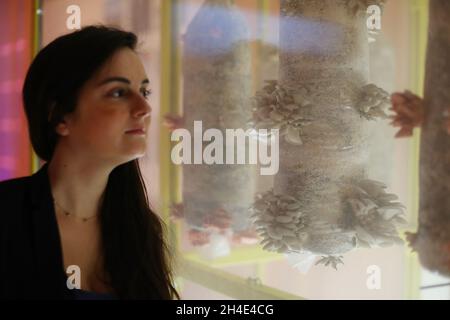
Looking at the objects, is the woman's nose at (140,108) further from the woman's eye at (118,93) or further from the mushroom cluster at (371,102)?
the mushroom cluster at (371,102)

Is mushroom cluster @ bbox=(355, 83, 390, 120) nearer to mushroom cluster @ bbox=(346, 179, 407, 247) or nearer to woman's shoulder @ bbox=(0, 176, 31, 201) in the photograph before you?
mushroom cluster @ bbox=(346, 179, 407, 247)

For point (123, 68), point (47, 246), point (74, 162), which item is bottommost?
point (47, 246)

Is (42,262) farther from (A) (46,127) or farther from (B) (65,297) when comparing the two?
(A) (46,127)

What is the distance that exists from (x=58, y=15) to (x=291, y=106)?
418 millimetres

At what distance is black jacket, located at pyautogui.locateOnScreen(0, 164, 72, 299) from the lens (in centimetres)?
58

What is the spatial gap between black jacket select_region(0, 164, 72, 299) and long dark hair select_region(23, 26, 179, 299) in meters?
0.07

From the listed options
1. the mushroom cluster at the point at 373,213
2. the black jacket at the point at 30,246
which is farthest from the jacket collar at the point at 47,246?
the mushroom cluster at the point at 373,213

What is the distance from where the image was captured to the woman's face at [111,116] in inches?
22.8

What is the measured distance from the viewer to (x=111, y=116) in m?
0.59

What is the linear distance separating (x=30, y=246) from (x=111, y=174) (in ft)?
0.51

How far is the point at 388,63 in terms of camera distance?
0.80 m

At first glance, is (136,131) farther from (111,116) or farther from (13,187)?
(13,187)

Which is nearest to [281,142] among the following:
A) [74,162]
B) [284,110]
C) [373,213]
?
[284,110]
